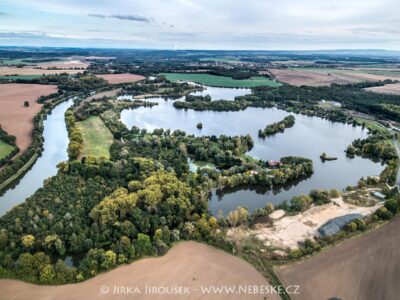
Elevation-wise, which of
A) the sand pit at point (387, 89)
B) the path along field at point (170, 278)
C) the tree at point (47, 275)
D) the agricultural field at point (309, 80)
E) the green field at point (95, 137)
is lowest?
the path along field at point (170, 278)

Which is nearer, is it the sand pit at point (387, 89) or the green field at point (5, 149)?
the green field at point (5, 149)

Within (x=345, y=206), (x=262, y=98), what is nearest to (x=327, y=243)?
(x=345, y=206)

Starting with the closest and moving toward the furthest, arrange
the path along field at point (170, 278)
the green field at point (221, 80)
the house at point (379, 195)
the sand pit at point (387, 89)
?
the path along field at point (170, 278)
the house at point (379, 195)
the sand pit at point (387, 89)
the green field at point (221, 80)

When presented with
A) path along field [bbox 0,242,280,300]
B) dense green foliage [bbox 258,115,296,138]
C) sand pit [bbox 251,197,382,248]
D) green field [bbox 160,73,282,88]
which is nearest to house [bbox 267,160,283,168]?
sand pit [bbox 251,197,382,248]

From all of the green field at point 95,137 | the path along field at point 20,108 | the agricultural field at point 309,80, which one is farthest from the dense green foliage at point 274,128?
the agricultural field at point 309,80

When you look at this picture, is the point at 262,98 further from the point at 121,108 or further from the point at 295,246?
the point at 295,246

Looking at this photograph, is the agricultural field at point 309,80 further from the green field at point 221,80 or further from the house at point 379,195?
the house at point 379,195

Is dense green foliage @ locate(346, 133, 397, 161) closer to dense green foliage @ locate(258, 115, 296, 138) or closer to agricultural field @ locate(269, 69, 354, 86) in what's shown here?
dense green foliage @ locate(258, 115, 296, 138)
